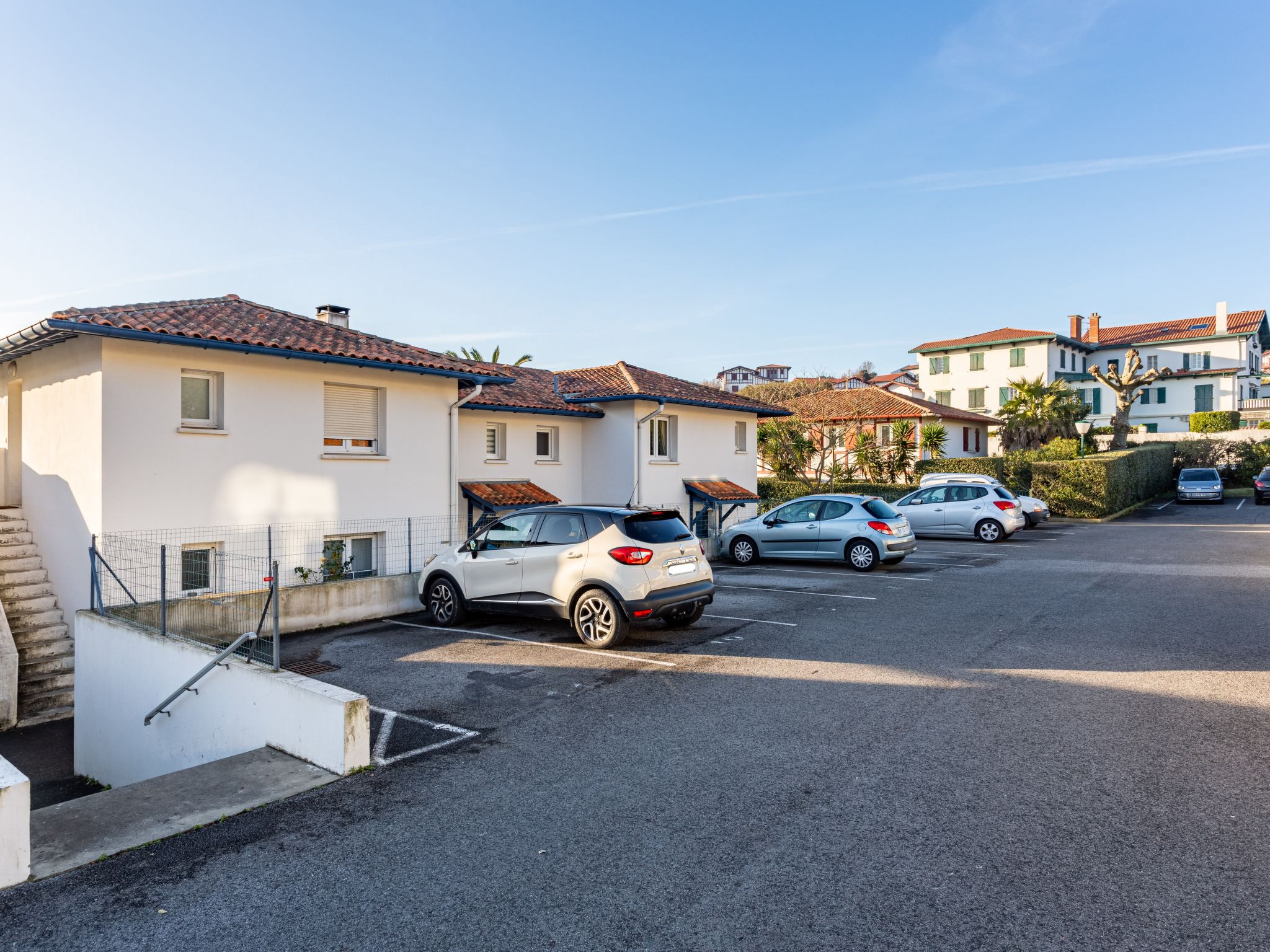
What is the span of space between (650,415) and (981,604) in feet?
33.6

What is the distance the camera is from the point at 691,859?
13.5 feet

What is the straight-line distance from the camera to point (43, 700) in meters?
10.6

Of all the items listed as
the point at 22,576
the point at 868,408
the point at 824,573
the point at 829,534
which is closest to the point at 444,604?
the point at 22,576

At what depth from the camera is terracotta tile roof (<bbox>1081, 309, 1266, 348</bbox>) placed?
5819 centimetres

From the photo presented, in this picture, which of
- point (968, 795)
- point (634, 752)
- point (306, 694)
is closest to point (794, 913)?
point (968, 795)

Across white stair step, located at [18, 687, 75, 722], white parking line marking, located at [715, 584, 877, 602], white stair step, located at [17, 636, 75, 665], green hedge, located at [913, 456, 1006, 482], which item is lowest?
white stair step, located at [18, 687, 75, 722]

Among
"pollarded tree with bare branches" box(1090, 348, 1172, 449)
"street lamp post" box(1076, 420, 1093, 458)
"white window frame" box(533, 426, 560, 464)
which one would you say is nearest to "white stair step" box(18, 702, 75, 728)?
"white window frame" box(533, 426, 560, 464)

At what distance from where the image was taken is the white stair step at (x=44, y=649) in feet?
35.6

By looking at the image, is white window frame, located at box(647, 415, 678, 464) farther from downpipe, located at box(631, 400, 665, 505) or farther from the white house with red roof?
the white house with red roof

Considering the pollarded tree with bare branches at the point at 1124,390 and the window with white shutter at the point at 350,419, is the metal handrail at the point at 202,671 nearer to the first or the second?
the window with white shutter at the point at 350,419

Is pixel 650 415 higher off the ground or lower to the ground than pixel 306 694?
higher

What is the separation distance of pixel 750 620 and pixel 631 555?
2.68m

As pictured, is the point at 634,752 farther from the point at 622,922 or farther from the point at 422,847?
the point at 622,922

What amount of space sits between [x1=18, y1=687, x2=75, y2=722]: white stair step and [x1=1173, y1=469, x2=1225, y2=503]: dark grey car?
133ft
